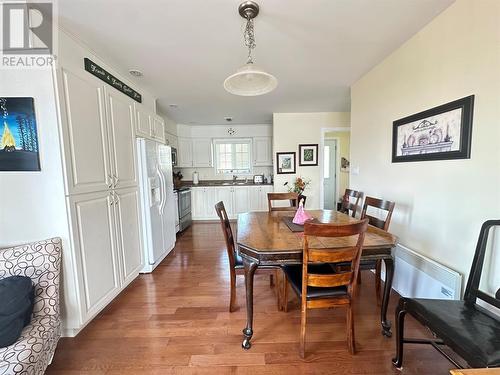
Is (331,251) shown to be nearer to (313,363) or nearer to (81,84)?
(313,363)

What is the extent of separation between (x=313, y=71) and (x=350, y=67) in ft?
1.35

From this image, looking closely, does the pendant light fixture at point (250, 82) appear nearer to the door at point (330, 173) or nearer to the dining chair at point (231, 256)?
the dining chair at point (231, 256)

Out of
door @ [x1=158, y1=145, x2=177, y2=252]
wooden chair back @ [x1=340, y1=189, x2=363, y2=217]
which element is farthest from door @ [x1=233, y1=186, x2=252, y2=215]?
wooden chair back @ [x1=340, y1=189, x2=363, y2=217]

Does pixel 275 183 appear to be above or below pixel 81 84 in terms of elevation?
below

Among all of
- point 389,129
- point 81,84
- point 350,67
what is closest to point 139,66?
point 81,84

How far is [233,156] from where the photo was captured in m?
5.87

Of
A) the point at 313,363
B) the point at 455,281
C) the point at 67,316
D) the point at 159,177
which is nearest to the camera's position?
the point at 313,363

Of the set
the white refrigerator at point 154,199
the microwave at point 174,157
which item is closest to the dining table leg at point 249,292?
the white refrigerator at point 154,199

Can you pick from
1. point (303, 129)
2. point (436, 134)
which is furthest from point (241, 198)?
point (436, 134)

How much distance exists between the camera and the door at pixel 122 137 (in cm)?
222

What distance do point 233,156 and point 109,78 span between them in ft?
12.2

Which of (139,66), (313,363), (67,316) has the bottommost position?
(313,363)

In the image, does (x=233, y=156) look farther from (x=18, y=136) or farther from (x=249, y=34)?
(x=18, y=136)

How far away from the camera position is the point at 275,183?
191 inches
